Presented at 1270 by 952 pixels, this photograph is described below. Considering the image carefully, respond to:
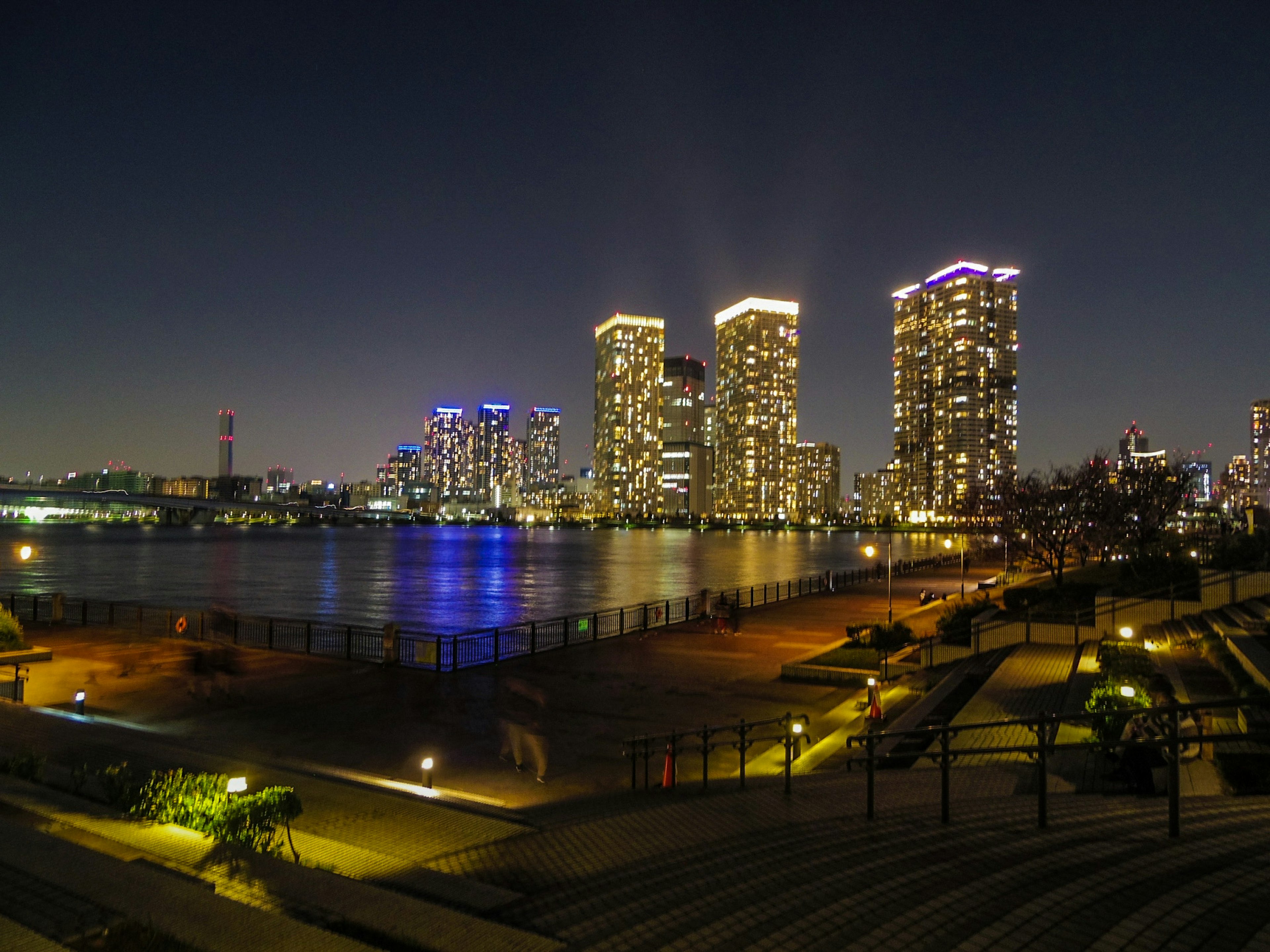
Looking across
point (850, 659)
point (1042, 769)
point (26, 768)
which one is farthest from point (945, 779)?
point (850, 659)

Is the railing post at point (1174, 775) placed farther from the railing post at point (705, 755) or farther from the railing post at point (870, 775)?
the railing post at point (705, 755)

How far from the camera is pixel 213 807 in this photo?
6906 mm

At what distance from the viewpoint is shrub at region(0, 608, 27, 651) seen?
1869 centimetres

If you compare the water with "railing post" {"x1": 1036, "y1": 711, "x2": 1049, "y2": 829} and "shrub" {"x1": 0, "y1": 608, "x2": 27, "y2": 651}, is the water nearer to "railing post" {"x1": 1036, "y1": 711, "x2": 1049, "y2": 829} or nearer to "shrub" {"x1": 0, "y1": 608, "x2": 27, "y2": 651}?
"shrub" {"x1": 0, "y1": 608, "x2": 27, "y2": 651}

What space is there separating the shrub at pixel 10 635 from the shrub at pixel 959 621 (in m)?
21.2

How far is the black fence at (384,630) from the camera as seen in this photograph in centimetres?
2059

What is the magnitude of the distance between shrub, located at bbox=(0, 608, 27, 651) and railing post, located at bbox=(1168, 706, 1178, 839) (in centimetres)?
2171

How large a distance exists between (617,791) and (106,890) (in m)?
Answer: 6.32

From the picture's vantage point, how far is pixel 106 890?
461 cm

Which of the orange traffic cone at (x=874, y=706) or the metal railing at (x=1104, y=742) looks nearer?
the metal railing at (x=1104, y=742)

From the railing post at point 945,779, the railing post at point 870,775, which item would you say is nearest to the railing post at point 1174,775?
the railing post at point 945,779

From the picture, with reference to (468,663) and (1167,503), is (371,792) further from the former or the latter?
(1167,503)

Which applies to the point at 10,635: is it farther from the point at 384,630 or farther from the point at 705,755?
the point at 705,755

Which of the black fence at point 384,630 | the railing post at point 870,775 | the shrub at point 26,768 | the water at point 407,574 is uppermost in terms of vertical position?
the railing post at point 870,775
